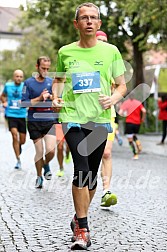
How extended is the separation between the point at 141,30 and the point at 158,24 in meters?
6.85

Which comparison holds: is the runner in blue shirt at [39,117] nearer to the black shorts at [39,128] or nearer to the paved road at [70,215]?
the black shorts at [39,128]

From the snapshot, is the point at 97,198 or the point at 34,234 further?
the point at 97,198

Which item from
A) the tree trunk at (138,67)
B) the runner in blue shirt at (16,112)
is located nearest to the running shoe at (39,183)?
the runner in blue shirt at (16,112)

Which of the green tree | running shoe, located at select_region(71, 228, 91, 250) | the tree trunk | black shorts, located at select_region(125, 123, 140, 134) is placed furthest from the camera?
the tree trunk

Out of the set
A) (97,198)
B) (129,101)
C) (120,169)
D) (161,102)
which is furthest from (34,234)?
(161,102)

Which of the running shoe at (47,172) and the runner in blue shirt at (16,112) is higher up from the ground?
the runner in blue shirt at (16,112)

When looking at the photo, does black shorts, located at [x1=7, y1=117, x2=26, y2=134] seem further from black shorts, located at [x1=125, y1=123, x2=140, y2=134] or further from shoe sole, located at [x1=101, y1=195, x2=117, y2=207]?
shoe sole, located at [x1=101, y1=195, x2=117, y2=207]

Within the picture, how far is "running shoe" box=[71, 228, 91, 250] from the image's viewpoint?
4.93m

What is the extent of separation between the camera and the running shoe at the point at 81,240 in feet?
16.2

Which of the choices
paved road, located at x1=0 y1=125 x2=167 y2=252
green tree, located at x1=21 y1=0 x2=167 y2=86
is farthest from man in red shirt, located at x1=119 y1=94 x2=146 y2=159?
green tree, located at x1=21 y1=0 x2=167 y2=86

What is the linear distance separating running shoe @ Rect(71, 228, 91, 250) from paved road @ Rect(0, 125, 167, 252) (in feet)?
0.22

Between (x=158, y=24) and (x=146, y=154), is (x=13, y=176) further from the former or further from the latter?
(x=158, y=24)

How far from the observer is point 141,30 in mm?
26594

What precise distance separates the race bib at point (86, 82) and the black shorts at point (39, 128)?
394 centimetres
